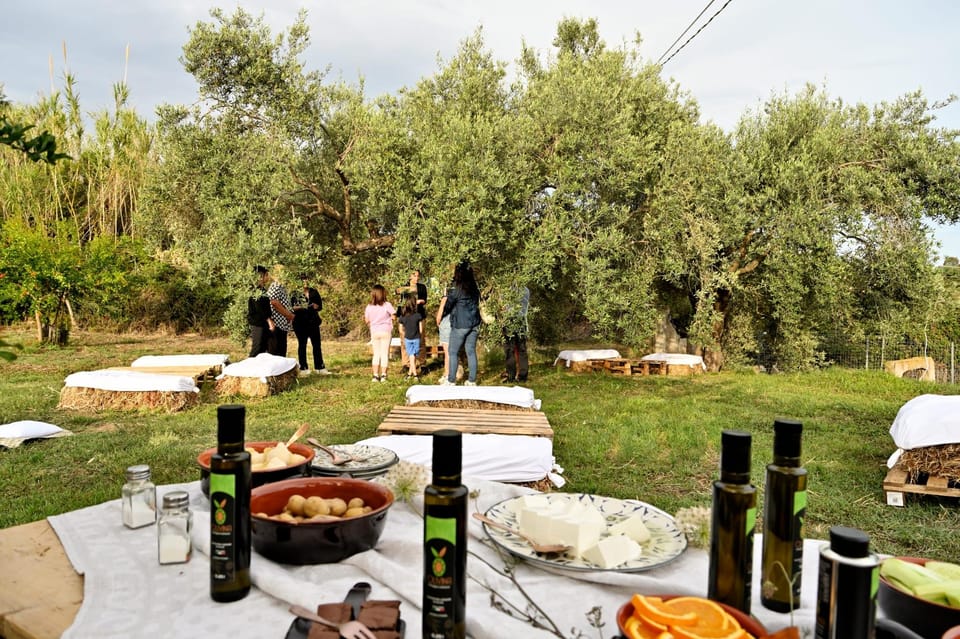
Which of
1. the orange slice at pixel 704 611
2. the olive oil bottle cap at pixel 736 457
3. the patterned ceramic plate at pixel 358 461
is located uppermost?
the olive oil bottle cap at pixel 736 457

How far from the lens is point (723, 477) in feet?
3.93

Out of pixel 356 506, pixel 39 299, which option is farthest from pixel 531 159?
pixel 39 299

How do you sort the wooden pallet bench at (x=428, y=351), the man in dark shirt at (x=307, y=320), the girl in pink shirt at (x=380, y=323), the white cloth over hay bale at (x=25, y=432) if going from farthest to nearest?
the wooden pallet bench at (x=428, y=351)
the man in dark shirt at (x=307, y=320)
the girl in pink shirt at (x=380, y=323)
the white cloth over hay bale at (x=25, y=432)

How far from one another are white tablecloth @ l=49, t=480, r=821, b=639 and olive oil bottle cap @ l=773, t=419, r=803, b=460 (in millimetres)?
309

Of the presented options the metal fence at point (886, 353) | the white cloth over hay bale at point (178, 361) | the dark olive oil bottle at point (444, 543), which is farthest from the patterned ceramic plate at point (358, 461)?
the metal fence at point (886, 353)

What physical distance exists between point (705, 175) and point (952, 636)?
33.9 ft

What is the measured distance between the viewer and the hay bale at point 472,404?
6.23m

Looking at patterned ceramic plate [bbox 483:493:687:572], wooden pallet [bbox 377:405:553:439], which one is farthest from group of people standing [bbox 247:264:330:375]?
patterned ceramic plate [bbox 483:493:687:572]

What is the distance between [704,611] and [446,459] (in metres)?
0.51

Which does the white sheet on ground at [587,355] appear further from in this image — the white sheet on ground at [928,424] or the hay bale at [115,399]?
the white sheet on ground at [928,424]

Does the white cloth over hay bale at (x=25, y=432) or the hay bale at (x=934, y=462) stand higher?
the hay bale at (x=934, y=462)

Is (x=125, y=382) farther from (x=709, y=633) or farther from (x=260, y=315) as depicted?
(x=709, y=633)

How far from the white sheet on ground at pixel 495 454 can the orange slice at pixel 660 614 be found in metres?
3.13

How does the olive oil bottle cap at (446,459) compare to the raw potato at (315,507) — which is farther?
the raw potato at (315,507)
